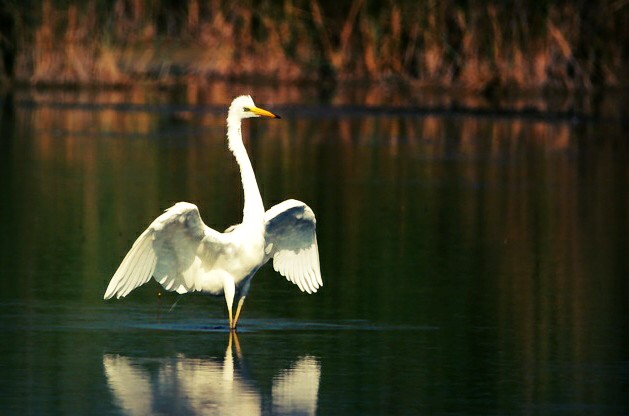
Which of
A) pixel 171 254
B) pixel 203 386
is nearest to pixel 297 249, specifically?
pixel 171 254

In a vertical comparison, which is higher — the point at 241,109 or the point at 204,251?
the point at 241,109

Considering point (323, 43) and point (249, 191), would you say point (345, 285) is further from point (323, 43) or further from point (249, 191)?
point (323, 43)

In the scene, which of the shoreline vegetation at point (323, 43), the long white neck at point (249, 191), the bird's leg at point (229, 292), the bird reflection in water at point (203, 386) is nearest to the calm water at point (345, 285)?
the bird reflection in water at point (203, 386)

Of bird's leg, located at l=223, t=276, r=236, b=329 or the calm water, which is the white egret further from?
the calm water

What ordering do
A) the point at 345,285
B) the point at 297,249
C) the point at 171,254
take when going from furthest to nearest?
the point at 345,285
the point at 297,249
the point at 171,254

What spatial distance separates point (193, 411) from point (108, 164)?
12472mm

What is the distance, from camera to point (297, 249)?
11164mm

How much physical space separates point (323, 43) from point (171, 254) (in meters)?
24.3

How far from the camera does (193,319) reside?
10.8 meters

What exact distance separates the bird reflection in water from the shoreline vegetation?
20713mm

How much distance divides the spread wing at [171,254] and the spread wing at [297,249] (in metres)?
0.76

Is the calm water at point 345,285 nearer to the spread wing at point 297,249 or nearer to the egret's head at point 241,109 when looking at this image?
the spread wing at point 297,249

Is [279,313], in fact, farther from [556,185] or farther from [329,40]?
[329,40]

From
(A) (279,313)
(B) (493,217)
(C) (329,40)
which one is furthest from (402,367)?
(C) (329,40)
